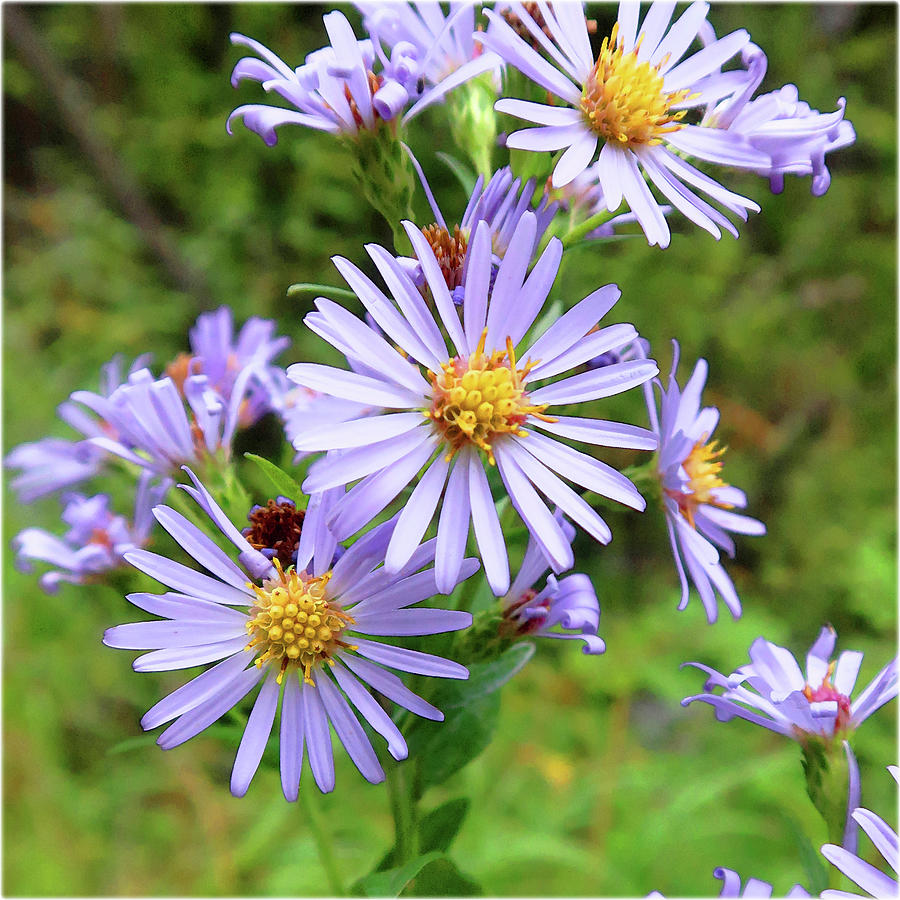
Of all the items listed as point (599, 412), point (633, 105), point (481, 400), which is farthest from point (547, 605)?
point (599, 412)

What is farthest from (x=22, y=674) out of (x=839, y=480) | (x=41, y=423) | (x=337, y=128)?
(x=839, y=480)

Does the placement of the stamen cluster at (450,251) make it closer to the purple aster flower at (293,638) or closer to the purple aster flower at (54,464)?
the purple aster flower at (293,638)

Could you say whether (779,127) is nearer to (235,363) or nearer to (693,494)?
(693,494)

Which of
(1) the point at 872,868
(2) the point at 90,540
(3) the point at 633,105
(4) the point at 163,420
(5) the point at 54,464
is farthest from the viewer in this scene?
(5) the point at 54,464

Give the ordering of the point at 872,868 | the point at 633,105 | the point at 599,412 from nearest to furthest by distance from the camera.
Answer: the point at 872,868 < the point at 633,105 < the point at 599,412

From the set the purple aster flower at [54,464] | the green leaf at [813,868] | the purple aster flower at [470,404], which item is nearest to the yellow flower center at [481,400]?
the purple aster flower at [470,404]

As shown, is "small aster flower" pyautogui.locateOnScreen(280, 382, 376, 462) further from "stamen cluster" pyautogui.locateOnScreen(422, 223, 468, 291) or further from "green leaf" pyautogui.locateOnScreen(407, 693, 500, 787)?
"green leaf" pyautogui.locateOnScreen(407, 693, 500, 787)
